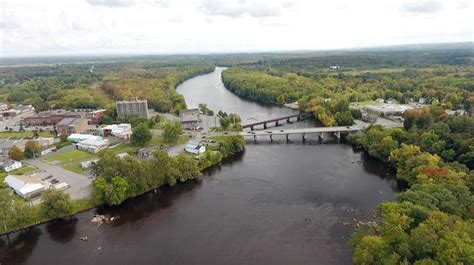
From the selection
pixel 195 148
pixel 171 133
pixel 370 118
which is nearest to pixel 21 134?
pixel 171 133

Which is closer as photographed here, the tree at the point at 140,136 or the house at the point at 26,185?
the house at the point at 26,185

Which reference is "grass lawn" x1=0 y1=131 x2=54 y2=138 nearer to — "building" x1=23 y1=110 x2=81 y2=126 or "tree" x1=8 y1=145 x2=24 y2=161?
"building" x1=23 y1=110 x2=81 y2=126

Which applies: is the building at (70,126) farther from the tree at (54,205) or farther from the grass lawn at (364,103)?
the grass lawn at (364,103)

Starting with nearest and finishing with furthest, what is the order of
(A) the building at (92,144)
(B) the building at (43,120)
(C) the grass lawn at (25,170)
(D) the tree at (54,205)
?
(D) the tree at (54,205)
(C) the grass lawn at (25,170)
(A) the building at (92,144)
(B) the building at (43,120)

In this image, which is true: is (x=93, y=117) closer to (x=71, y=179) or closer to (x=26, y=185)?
(x=71, y=179)

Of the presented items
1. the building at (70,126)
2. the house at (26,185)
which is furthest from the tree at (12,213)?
the building at (70,126)

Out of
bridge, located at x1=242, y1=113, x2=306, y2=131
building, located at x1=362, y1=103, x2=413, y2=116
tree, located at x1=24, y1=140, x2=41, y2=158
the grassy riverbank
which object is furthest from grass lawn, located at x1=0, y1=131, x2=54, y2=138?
building, located at x1=362, y1=103, x2=413, y2=116

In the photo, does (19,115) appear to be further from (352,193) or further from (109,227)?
(352,193)
